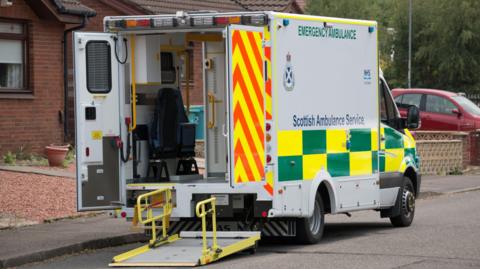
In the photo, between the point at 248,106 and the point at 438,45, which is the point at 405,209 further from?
the point at 438,45

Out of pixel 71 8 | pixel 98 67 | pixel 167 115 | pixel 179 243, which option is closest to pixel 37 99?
pixel 71 8

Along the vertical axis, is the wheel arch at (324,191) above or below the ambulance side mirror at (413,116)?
below

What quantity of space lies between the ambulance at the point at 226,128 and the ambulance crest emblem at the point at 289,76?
0.02 metres

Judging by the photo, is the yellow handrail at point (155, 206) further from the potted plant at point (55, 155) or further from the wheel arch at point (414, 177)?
the potted plant at point (55, 155)

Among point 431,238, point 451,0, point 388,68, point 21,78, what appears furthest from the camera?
point 388,68

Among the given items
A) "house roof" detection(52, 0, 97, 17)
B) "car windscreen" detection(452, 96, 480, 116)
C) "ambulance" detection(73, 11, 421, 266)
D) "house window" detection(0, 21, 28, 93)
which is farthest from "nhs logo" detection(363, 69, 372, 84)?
"car windscreen" detection(452, 96, 480, 116)

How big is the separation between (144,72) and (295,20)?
1902 millimetres

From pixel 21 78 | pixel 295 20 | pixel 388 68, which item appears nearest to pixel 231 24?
pixel 295 20

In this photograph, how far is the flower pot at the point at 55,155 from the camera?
21.0m

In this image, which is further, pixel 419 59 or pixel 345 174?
pixel 419 59

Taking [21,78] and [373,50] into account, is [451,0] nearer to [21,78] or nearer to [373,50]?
[21,78]

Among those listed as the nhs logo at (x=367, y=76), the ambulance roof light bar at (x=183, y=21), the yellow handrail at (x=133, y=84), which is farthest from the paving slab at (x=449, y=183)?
the ambulance roof light bar at (x=183, y=21)

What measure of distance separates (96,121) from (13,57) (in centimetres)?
1006

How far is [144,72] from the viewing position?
13.2 metres
